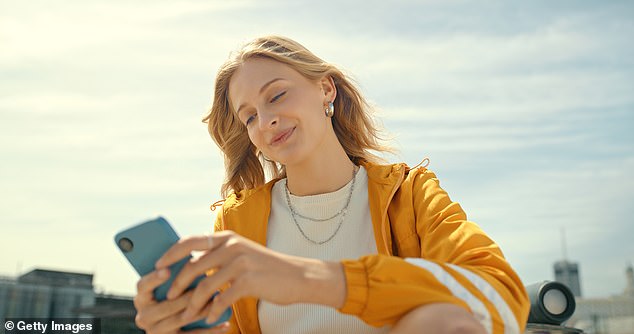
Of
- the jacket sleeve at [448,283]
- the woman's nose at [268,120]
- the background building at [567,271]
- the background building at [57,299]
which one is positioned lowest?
the background building at [567,271]

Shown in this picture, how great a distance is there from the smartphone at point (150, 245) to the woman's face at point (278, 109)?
1.18m

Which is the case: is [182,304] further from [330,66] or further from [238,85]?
[330,66]

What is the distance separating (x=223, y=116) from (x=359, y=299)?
2.05 metres

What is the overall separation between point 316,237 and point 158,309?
132 centimetres

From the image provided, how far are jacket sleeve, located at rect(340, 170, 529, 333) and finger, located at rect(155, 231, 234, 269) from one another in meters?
0.37

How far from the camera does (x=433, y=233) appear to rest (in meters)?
2.69

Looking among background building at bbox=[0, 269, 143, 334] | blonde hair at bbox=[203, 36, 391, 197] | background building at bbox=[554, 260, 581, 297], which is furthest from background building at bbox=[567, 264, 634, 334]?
blonde hair at bbox=[203, 36, 391, 197]

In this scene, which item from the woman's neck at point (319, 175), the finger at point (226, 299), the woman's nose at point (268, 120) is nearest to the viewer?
the finger at point (226, 299)

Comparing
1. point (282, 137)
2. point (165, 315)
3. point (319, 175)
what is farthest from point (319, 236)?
point (165, 315)

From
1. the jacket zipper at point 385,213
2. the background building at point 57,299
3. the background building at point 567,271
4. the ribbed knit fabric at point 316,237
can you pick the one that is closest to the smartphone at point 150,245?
the ribbed knit fabric at point 316,237

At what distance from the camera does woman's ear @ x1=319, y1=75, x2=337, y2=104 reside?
11.3 feet

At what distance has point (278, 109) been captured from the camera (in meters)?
3.06

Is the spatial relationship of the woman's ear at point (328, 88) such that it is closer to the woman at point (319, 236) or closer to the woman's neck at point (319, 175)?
the woman at point (319, 236)

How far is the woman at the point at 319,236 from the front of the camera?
1.81 meters
